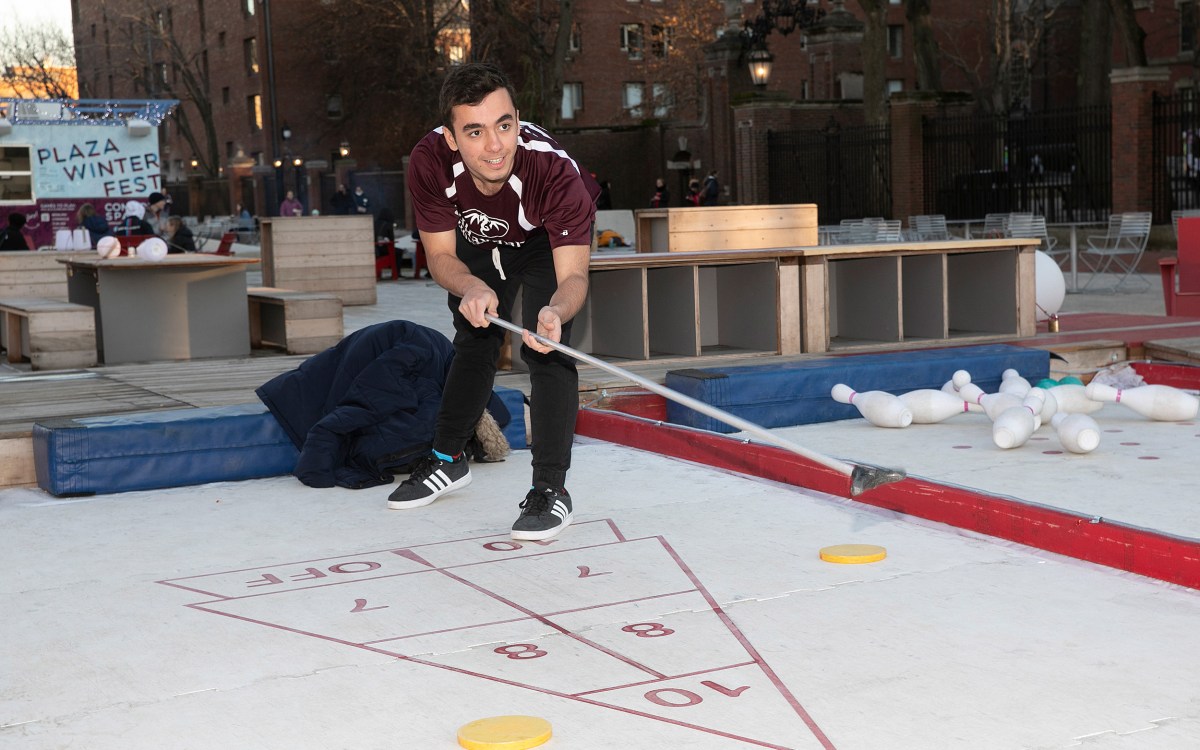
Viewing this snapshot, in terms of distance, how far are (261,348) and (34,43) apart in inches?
2250

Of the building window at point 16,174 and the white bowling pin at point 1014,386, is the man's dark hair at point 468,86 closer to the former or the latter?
the white bowling pin at point 1014,386

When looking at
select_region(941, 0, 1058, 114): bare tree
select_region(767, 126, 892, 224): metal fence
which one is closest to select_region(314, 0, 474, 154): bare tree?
select_region(767, 126, 892, 224): metal fence

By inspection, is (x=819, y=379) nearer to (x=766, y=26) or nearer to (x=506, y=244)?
(x=506, y=244)

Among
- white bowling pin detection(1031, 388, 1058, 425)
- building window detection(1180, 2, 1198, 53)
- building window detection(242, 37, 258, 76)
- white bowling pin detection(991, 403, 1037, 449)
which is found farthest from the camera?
building window detection(242, 37, 258, 76)

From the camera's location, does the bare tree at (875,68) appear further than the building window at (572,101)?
No

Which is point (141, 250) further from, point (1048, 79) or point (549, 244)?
point (1048, 79)

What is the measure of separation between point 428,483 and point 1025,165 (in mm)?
22901

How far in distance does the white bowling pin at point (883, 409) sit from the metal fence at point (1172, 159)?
18.4 meters

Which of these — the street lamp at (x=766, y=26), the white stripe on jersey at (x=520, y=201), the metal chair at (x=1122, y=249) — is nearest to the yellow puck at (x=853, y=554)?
the white stripe on jersey at (x=520, y=201)

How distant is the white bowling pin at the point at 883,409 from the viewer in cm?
714

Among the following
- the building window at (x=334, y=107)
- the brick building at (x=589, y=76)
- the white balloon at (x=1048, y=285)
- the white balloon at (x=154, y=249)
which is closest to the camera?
the white balloon at (x=154, y=249)

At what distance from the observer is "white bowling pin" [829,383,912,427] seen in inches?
281

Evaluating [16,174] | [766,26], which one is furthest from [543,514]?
[766,26]

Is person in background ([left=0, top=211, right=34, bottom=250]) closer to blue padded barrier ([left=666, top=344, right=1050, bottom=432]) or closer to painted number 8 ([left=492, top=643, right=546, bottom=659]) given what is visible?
blue padded barrier ([left=666, top=344, right=1050, bottom=432])
